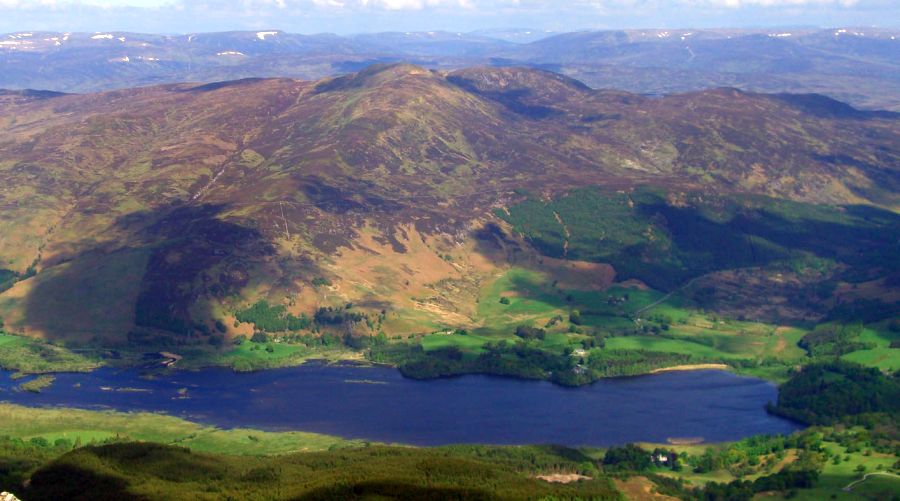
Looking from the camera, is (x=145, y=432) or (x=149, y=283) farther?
(x=149, y=283)

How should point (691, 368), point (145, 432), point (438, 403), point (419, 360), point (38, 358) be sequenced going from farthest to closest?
point (38, 358), point (419, 360), point (691, 368), point (438, 403), point (145, 432)

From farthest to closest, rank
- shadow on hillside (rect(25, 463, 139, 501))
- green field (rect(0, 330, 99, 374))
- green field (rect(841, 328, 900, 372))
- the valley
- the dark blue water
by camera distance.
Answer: green field (rect(0, 330, 99, 374)) → green field (rect(841, 328, 900, 372)) → the dark blue water → the valley → shadow on hillside (rect(25, 463, 139, 501))

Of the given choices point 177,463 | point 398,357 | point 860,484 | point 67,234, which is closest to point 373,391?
point 398,357

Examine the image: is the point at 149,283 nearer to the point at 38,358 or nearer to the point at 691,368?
the point at 38,358

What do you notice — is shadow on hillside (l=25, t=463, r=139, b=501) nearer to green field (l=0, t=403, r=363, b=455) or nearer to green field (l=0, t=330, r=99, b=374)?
green field (l=0, t=403, r=363, b=455)

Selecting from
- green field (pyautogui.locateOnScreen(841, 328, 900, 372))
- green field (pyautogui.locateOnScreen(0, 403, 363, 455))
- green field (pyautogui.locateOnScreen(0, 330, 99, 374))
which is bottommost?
green field (pyautogui.locateOnScreen(0, 330, 99, 374))

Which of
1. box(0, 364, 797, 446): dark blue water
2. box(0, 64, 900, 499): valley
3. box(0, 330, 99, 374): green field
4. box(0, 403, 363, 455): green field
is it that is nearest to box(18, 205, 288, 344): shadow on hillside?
box(0, 64, 900, 499): valley

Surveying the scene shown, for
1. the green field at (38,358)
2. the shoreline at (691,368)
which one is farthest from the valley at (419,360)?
the green field at (38,358)

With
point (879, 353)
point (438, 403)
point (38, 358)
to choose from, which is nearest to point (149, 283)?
point (38, 358)
